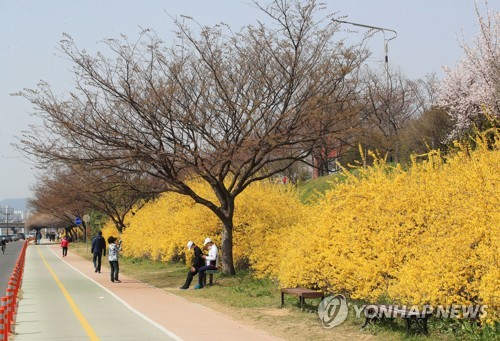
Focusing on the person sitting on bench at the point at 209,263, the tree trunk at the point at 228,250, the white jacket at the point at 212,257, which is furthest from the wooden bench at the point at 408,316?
the tree trunk at the point at 228,250

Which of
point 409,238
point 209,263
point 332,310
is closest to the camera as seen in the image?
point 409,238

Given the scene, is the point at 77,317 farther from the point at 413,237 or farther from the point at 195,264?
the point at 413,237

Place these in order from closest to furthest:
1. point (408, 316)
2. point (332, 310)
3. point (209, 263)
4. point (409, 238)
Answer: point (408, 316)
point (409, 238)
point (332, 310)
point (209, 263)

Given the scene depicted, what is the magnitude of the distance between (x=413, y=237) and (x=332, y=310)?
2330mm

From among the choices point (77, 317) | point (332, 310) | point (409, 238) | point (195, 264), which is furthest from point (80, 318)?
point (195, 264)

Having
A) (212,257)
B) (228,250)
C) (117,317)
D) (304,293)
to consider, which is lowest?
(117,317)

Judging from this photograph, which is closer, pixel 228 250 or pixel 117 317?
pixel 117 317

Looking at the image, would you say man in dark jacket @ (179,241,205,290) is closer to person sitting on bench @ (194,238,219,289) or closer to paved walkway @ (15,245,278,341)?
person sitting on bench @ (194,238,219,289)

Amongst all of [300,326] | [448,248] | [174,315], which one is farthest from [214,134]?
[448,248]

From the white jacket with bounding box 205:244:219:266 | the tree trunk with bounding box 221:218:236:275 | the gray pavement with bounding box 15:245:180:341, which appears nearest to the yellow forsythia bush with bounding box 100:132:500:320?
the white jacket with bounding box 205:244:219:266

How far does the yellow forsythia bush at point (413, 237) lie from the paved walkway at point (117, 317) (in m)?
2.24

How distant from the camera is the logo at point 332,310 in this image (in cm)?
1300

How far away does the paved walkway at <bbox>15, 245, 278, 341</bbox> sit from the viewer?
40.4ft

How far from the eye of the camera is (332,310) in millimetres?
14031
